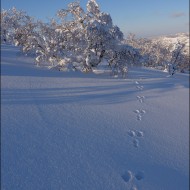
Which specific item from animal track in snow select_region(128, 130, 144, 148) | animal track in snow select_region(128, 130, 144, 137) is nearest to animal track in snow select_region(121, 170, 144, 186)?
animal track in snow select_region(128, 130, 144, 148)

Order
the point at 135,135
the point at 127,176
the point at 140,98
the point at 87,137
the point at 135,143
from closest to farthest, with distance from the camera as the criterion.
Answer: the point at 127,176
the point at 87,137
the point at 135,143
the point at 135,135
the point at 140,98

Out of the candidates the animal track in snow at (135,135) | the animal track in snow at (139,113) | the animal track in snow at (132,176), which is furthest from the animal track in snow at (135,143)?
the animal track in snow at (139,113)

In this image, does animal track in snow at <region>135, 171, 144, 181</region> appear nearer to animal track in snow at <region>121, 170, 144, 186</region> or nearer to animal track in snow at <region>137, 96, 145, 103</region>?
animal track in snow at <region>121, 170, 144, 186</region>

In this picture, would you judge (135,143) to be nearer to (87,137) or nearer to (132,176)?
(87,137)

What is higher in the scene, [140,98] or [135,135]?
[140,98]

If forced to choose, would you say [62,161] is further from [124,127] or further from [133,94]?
[133,94]

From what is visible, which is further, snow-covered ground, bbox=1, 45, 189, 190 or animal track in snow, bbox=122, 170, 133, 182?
animal track in snow, bbox=122, 170, 133, 182

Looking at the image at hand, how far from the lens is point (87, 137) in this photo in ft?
14.1

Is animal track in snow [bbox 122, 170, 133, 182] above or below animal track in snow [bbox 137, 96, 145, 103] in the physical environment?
below

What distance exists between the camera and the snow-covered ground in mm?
3277

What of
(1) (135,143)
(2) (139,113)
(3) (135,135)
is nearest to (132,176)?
(1) (135,143)

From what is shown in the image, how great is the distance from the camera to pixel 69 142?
402cm

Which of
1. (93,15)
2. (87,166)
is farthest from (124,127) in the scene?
(93,15)

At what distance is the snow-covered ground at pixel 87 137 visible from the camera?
3.28 meters
